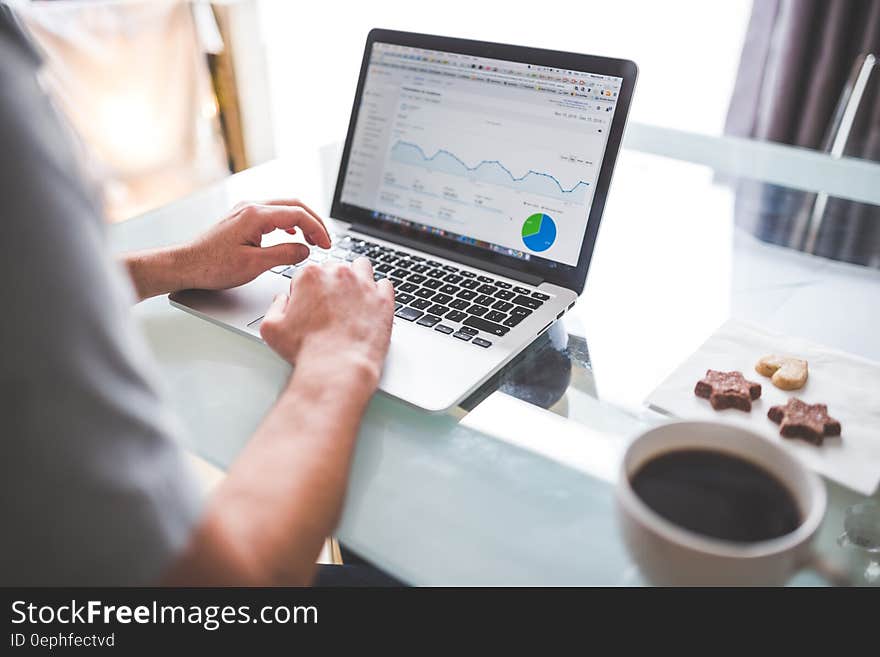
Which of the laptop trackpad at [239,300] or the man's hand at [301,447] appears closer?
the man's hand at [301,447]

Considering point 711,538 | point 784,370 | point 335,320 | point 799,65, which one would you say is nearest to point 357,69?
point 799,65

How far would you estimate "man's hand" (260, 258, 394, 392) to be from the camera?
694 millimetres

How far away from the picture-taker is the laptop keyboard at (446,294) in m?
0.82

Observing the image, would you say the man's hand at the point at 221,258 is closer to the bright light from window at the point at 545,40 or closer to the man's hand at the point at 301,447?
the man's hand at the point at 301,447

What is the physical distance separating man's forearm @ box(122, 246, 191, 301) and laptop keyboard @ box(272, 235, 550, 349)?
12 cm

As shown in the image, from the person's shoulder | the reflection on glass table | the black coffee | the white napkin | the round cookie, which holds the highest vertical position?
the person's shoulder

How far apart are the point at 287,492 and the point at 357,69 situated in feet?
6.66

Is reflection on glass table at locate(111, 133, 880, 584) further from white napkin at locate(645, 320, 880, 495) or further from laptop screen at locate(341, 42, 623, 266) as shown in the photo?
laptop screen at locate(341, 42, 623, 266)

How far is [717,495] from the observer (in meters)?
0.48

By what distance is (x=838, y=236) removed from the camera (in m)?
1.10

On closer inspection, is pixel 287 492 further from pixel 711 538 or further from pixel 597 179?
pixel 597 179

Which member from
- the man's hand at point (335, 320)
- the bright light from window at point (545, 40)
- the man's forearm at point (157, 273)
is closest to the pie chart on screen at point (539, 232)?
the man's hand at point (335, 320)

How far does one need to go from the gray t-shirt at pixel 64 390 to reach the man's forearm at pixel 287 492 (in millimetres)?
48

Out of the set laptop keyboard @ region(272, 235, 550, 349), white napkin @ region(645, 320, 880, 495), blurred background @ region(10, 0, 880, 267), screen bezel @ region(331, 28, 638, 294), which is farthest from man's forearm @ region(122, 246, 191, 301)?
white napkin @ region(645, 320, 880, 495)
